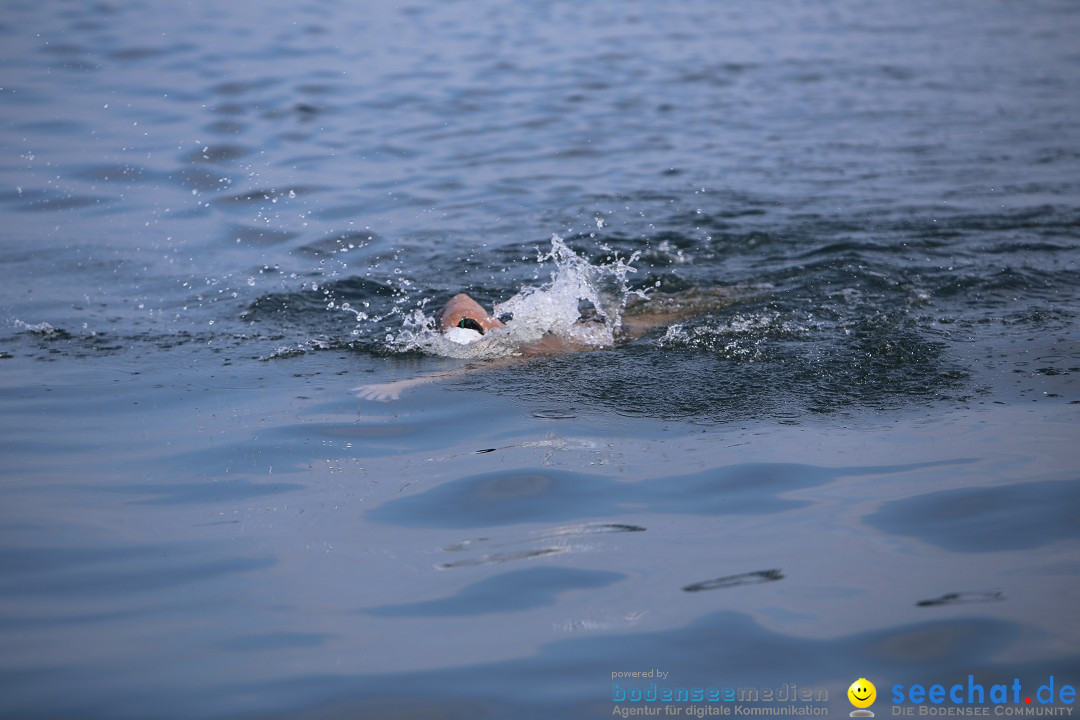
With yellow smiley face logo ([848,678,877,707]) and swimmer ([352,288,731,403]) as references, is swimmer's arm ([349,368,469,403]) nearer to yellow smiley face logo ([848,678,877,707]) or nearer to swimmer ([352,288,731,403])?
swimmer ([352,288,731,403])

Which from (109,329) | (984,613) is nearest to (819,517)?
(984,613)

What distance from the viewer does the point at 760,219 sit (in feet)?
35.5

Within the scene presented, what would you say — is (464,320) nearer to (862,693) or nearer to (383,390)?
(383,390)

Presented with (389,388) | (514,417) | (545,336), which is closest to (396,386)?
(389,388)

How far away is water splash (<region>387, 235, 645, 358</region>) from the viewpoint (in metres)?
7.36

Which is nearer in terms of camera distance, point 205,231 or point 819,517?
point 819,517

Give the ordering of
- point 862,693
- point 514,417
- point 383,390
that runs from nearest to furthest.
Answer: point 862,693, point 514,417, point 383,390

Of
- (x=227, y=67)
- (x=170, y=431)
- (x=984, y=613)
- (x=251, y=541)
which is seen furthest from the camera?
(x=227, y=67)

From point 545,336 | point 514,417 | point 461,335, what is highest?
point 461,335

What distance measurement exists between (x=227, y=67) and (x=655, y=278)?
10.9 meters

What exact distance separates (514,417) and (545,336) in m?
1.62

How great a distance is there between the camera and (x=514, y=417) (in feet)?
20.1

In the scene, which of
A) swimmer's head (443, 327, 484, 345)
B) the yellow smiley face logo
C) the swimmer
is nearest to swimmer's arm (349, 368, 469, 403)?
the swimmer

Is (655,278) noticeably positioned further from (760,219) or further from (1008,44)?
(1008,44)
